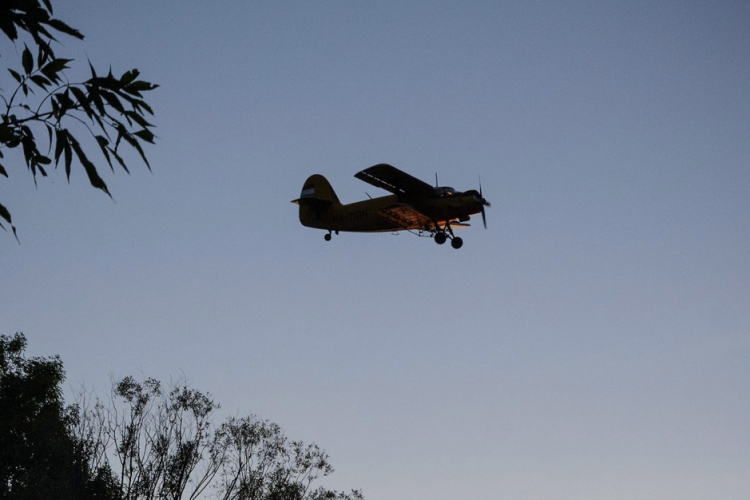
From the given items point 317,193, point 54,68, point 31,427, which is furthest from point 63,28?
point 317,193

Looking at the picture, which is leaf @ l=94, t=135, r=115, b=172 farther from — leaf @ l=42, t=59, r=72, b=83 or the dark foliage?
the dark foliage

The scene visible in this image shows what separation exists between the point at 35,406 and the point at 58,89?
31.5 meters

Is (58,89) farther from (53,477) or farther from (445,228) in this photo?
(445,228)

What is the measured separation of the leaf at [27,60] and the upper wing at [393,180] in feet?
105

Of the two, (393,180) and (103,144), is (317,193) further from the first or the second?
(103,144)

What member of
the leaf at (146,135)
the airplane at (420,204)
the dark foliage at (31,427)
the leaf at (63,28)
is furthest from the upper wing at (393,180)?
the leaf at (63,28)

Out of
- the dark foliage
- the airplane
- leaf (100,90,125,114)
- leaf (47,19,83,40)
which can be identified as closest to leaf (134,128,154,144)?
leaf (100,90,125,114)

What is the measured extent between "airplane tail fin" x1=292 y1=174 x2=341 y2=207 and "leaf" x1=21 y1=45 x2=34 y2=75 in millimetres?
39739

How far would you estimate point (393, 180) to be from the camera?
120 feet

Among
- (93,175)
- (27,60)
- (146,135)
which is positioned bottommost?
(93,175)

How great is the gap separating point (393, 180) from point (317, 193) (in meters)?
9.95

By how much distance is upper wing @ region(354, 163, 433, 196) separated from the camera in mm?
36219

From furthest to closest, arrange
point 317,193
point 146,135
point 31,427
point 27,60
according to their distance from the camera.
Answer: point 317,193
point 31,427
point 146,135
point 27,60

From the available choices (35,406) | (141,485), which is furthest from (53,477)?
(141,485)
